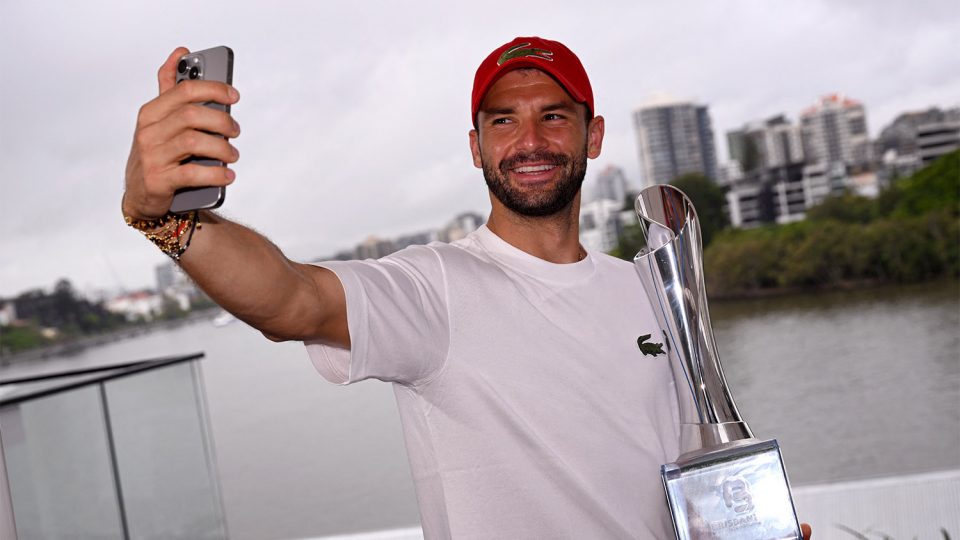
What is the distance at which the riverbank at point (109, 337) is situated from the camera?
9.11 m

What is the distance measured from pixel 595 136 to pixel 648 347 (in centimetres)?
37

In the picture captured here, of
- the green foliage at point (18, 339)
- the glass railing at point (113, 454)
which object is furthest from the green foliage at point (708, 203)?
the green foliage at point (18, 339)

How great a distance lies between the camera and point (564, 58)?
122 centimetres

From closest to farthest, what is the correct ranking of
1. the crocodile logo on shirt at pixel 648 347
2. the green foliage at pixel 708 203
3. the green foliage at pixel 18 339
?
the crocodile logo on shirt at pixel 648 347 < the green foliage at pixel 708 203 < the green foliage at pixel 18 339

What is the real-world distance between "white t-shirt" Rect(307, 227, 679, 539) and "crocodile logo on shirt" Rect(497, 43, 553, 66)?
270 mm

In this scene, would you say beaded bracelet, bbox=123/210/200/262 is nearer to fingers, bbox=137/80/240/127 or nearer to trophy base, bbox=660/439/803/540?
fingers, bbox=137/80/240/127

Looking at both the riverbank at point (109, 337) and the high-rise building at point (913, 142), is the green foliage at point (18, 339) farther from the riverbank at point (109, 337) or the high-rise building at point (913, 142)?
the high-rise building at point (913, 142)

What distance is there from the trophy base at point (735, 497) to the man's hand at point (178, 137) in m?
0.48

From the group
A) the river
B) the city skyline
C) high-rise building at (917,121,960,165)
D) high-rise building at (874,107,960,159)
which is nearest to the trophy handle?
the river

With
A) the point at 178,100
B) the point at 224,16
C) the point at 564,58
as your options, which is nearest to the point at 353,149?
the point at 224,16

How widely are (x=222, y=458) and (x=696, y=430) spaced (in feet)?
28.9

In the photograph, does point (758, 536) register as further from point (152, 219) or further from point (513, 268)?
point (152, 219)

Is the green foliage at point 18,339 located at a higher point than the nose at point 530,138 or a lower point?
higher

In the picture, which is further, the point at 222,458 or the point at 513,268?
→ the point at 222,458
